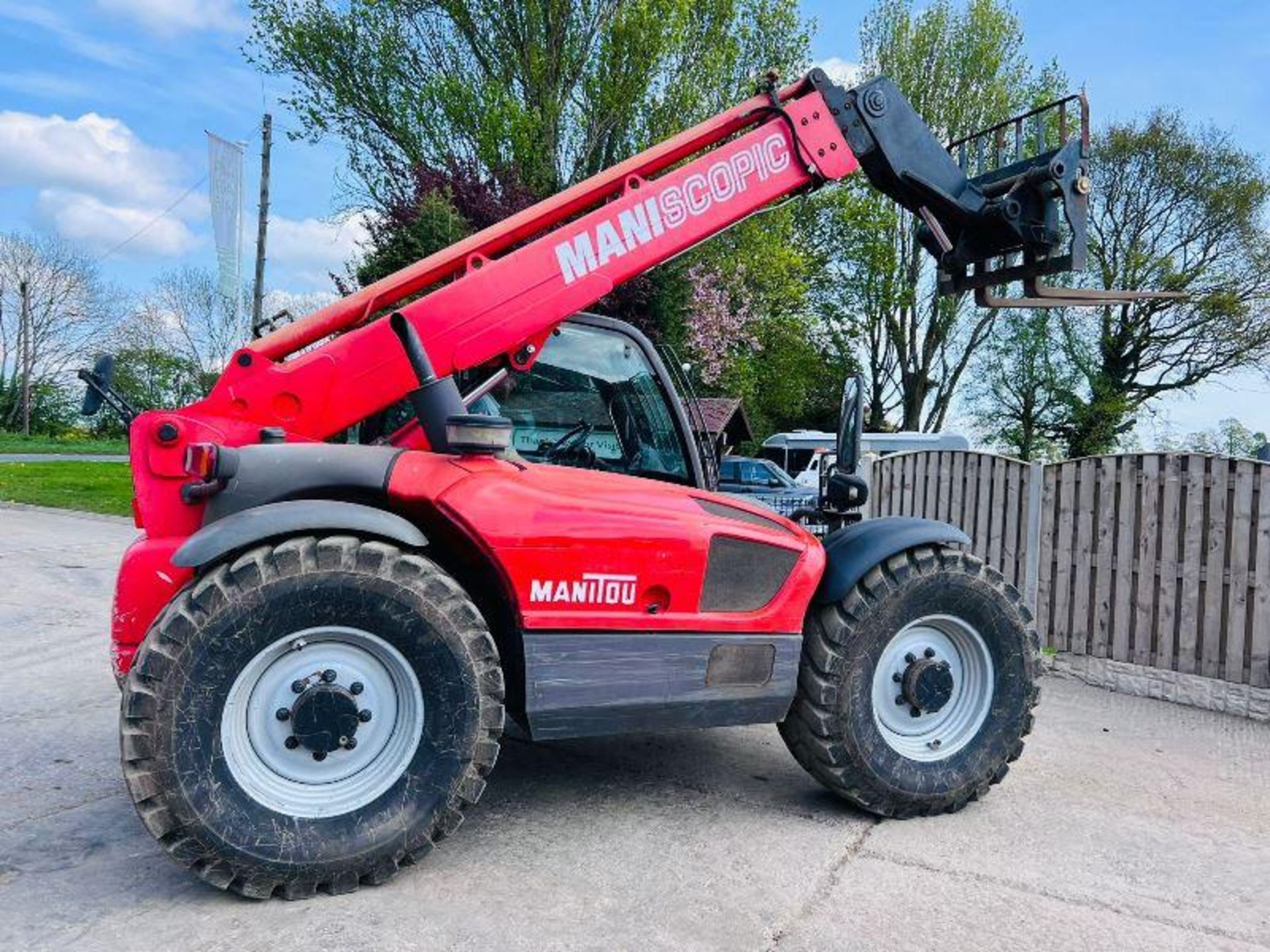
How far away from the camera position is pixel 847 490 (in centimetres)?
421

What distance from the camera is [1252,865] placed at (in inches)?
144

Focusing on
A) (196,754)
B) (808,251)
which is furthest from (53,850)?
(808,251)

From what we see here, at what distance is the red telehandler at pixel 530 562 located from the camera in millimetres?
3051

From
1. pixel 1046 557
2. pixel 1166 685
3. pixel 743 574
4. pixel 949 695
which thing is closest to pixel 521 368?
pixel 743 574

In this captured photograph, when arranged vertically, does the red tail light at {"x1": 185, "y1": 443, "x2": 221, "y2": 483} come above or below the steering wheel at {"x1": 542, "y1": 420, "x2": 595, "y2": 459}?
below

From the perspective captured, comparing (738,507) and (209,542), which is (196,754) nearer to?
(209,542)

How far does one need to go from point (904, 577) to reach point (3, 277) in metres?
54.2

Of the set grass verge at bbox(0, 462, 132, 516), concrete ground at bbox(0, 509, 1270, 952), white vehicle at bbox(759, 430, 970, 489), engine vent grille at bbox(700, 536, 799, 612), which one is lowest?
concrete ground at bbox(0, 509, 1270, 952)

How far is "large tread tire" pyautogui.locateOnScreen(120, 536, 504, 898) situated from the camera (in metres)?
2.90

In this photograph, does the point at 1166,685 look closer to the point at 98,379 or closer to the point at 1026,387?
the point at 98,379

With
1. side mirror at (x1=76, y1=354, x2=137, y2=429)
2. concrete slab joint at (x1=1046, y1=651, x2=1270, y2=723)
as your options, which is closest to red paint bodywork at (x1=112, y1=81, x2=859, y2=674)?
side mirror at (x1=76, y1=354, x2=137, y2=429)

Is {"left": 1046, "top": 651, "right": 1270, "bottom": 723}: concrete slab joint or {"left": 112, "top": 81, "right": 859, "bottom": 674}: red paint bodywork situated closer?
{"left": 112, "top": 81, "right": 859, "bottom": 674}: red paint bodywork

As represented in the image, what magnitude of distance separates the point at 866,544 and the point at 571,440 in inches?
54.1

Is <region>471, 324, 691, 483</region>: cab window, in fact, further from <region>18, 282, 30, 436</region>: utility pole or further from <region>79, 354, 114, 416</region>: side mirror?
<region>18, 282, 30, 436</region>: utility pole
